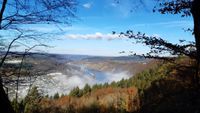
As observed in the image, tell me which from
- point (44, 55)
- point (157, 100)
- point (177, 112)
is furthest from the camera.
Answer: point (157, 100)

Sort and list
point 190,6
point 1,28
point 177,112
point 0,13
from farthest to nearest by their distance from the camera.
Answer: point 177,112, point 190,6, point 1,28, point 0,13

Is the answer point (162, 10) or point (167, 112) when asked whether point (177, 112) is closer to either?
point (167, 112)

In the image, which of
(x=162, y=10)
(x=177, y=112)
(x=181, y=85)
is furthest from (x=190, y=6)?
(x=181, y=85)

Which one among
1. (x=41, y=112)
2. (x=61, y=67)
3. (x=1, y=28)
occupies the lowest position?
(x=41, y=112)

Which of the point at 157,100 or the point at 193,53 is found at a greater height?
the point at 193,53

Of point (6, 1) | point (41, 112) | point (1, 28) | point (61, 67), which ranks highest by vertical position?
point (6, 1)

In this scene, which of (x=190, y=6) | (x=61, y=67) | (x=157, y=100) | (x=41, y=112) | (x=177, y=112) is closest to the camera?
(x=61, y=67)

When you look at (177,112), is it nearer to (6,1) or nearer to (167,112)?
(167,112)

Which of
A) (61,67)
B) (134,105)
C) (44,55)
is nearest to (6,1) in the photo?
(44,55)

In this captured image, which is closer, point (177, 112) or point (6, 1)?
point (6, 1)
